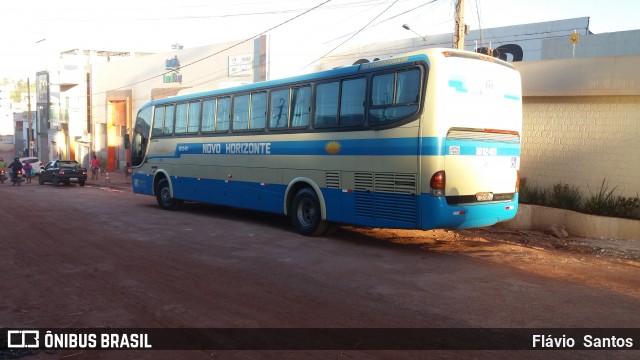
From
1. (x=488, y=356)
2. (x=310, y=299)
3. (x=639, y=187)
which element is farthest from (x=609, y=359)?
(x=639, y=187)

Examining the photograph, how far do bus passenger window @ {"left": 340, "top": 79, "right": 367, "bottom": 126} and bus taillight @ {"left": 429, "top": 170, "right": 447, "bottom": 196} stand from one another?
6.31 ft

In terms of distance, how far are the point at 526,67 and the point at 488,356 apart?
10503mm

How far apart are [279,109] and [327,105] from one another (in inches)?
64.6

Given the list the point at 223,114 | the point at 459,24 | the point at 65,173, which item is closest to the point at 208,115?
the point at 223,114

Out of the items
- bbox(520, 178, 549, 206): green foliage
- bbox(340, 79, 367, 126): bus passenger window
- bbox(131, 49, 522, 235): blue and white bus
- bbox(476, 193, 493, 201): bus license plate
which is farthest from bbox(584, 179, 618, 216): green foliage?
bbox(340, 79, 367, 126): bus passenger window

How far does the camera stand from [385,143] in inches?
362

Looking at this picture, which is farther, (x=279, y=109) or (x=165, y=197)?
(x=165, y=197)

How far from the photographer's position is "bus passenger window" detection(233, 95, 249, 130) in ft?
41.7

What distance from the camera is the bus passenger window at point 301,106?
432 inches

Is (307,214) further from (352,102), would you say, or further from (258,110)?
(258,110)

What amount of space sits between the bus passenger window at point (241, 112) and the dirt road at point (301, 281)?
103 inches

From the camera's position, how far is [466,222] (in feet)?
29.4

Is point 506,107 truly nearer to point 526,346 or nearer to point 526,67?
point 526,67

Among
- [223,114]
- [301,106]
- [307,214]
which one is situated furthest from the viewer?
[223,114]
